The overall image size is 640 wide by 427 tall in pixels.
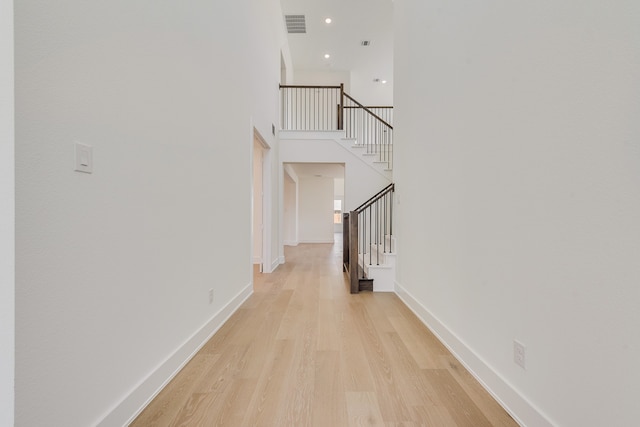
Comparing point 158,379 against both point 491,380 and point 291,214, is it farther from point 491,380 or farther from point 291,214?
point 291,214

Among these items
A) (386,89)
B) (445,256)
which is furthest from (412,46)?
(386,89)

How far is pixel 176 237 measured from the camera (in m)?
1.87

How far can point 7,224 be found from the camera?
0.90 metres

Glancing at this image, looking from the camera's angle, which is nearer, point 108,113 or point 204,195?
point 108,113

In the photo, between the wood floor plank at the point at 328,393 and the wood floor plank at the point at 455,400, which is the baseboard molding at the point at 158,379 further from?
the wood floor plank at the point at 455,400

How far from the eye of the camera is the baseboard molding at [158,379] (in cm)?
134

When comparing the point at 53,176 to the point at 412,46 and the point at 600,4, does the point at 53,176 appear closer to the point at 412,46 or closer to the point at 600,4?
the point at 600,4

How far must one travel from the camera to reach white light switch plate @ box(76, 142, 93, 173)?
1.13m

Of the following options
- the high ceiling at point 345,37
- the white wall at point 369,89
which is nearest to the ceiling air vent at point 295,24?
the high ceiling at point 345,37

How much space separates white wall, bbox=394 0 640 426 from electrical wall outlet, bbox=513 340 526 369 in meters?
0.03

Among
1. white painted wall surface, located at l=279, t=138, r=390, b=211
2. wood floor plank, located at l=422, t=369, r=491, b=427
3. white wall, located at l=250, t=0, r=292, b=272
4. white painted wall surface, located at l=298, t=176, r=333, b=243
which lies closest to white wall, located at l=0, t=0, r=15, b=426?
wood floor plank, located at l=422, t=369, r=491, b=427

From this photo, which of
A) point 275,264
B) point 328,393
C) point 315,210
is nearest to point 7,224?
point 328,393

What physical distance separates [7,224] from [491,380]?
2.33 meters

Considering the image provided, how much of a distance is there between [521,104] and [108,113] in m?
1.99
